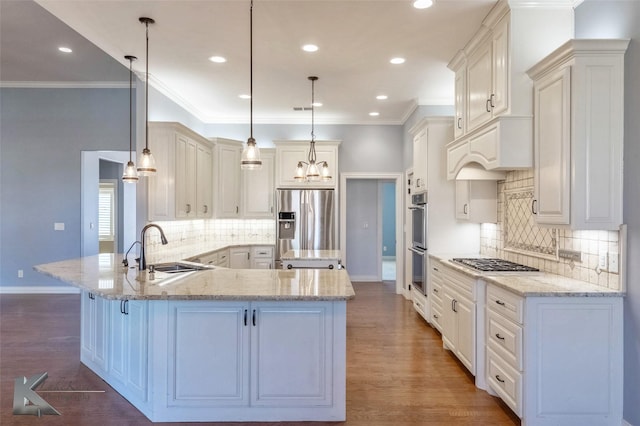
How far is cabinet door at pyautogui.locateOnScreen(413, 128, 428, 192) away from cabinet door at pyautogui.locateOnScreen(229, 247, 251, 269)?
296 cm

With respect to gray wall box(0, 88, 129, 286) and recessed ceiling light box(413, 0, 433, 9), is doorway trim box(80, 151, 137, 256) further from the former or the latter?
recessed ceiling light box(413, 0, 433, 9)

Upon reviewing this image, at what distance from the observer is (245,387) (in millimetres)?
2469

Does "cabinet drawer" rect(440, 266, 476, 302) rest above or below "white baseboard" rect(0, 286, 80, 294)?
above

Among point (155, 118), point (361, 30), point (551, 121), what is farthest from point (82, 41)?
point (551, 121)

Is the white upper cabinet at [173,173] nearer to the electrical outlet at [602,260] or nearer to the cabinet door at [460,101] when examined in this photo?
the cabinet door at [460,101]

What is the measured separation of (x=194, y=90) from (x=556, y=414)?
5.34 metres

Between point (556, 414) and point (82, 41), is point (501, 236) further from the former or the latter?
point (82, 41)

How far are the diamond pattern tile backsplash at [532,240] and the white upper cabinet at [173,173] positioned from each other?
3.82m

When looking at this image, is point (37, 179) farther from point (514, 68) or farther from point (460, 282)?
point (514, 68)

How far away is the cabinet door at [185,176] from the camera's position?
504 cm

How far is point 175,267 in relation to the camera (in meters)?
3.48

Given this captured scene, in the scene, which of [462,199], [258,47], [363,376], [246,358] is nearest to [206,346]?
[246,358]

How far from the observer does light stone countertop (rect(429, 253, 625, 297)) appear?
2359 mm

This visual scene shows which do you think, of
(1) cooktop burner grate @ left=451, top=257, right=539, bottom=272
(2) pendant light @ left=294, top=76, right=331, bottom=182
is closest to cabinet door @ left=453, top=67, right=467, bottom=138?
(1) cooktop burner grate @ left=451, top=257, right=539, bottom=272
